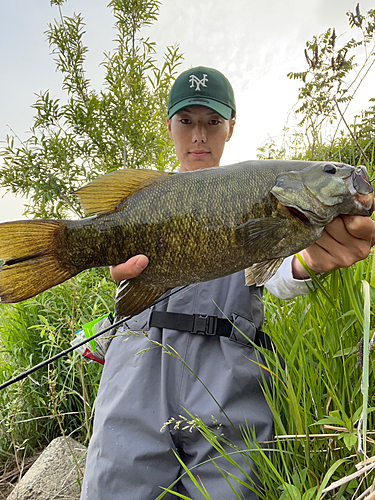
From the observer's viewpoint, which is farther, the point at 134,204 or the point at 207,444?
the point at 207,444

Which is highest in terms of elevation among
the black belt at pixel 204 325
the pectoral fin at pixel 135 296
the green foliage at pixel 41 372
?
the pectoral fin at pixel 135 296

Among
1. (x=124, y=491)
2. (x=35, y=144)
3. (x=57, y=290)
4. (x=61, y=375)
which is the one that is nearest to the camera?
(x=124, y=491)

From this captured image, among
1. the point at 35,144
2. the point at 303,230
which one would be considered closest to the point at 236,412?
the point at 303,230

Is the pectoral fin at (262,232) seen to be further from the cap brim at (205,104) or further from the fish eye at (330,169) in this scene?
the cap brim at (205,104)

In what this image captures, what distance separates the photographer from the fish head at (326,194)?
1215 mm

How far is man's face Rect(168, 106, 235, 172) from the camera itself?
231 centimetres

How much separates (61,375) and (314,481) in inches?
102

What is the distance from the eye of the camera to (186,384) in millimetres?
1607

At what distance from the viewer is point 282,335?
5.24ft

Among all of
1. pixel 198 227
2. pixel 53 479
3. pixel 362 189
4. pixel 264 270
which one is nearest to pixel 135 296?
pixel 198 227

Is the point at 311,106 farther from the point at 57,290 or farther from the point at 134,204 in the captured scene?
the point at 57,290

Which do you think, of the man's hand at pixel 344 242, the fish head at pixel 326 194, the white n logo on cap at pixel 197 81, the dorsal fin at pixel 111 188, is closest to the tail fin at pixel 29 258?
the dorsal fin at pixel 111 188

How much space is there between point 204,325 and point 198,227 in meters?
0.65

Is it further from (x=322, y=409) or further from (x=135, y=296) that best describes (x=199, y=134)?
(x=322, y=409)
